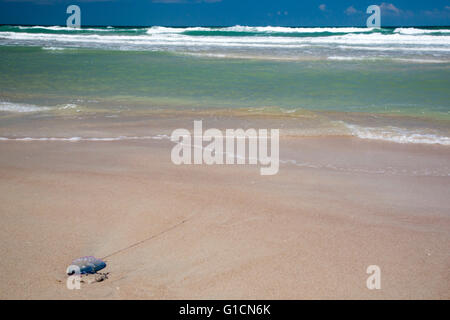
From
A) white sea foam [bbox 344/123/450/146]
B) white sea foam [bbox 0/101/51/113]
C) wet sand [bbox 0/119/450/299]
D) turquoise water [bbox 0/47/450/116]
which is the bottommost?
wet sand [bbox 0/119/450/299]

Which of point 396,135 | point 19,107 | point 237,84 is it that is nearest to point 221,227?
point 396,135

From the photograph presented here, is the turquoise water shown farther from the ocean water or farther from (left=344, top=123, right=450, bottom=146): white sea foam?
(left=344, top=123, right=450, bottom=146): white sea foam

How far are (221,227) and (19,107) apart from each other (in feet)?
19.9

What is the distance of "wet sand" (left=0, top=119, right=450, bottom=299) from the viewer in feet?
8.09

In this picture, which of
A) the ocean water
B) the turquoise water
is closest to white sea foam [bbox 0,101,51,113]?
the ocean water

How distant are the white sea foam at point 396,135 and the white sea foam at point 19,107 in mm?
5378

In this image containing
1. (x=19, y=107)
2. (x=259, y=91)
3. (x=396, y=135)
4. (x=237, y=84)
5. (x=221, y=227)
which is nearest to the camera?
(x=221, y=227)

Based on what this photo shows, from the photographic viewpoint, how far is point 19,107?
25.5ft

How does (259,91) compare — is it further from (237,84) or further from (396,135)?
(396,135)

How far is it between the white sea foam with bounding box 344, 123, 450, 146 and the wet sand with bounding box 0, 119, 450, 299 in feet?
2.57

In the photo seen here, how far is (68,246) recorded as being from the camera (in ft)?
9.30

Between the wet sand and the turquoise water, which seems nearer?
the wet sand

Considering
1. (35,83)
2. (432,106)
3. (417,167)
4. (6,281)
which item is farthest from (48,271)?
(35,83)
